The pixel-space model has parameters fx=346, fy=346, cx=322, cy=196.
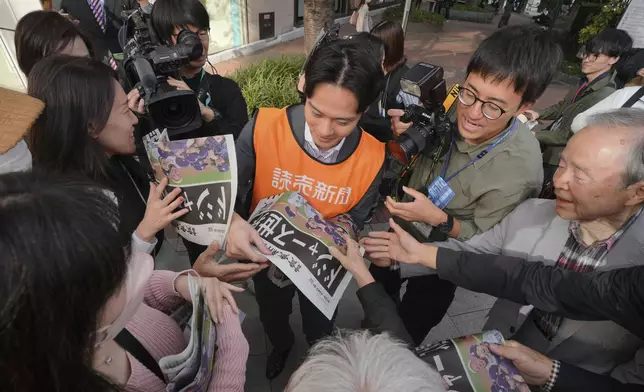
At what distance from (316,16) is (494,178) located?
390 centimetres

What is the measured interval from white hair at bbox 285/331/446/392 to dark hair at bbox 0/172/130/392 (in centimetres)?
44

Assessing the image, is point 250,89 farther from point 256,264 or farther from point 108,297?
point 108,297

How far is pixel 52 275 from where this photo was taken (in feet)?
1.73

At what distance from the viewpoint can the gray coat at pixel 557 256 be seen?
1149mm

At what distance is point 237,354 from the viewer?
103cm

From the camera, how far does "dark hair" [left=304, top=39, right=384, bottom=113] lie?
135cm

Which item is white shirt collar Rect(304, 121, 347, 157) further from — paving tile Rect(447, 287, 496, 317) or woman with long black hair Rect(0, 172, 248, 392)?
paving tile Rect(447, 287, 496, 317)

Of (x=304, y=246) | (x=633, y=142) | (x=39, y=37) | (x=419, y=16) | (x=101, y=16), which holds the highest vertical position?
(x=633, y=142)

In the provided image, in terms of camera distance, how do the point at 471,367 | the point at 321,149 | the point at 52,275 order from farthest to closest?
1. the point at 321,149
2. the point at 471,367
3. the point at 52,275

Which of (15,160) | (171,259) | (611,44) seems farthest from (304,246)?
(611,44)

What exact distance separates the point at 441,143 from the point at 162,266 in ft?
6.90

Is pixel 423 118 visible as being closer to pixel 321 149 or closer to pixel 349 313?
pixel 321 149

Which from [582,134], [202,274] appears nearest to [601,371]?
[582,134]

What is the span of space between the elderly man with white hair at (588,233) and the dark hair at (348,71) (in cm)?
62
